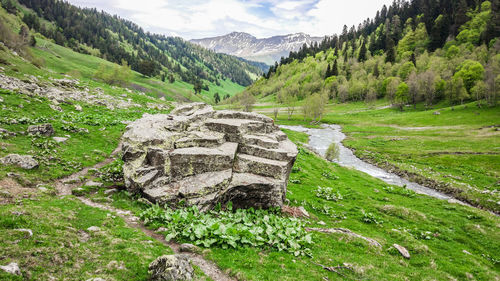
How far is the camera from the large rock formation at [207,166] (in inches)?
697

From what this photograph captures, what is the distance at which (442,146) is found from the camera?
62125 mm

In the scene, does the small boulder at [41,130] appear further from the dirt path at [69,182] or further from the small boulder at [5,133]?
the dirt path at [69,182]

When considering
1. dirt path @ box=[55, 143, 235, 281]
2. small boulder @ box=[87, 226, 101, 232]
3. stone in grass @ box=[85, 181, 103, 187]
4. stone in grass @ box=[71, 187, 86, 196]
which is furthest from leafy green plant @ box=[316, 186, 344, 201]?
stone in grass @ box=[71, 187, 86, 196]

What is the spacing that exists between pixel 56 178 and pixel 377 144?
7663 centimetres

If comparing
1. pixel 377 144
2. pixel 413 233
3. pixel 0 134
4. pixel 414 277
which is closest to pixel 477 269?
pixel 413 233

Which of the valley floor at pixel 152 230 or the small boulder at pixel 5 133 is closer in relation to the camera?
the valley floor at pixel 152 230

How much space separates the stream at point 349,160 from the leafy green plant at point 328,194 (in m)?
18.8

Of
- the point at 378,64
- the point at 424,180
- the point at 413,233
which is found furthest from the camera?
the point at 378,64

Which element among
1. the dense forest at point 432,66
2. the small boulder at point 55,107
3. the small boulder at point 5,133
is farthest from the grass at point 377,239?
the dense forest at point 432,66

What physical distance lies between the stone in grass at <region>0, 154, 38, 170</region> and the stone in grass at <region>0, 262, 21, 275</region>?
620 inches

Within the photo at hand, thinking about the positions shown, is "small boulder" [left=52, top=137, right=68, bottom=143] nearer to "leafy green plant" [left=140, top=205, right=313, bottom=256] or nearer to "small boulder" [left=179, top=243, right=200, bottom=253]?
"leafy green plant" [left=140, top=205, right=313, bottom=256]

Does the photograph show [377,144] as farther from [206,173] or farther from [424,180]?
[206,173]

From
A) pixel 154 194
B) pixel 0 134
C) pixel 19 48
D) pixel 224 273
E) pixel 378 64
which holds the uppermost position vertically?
pixel 378 64

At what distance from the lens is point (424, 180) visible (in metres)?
42.9
